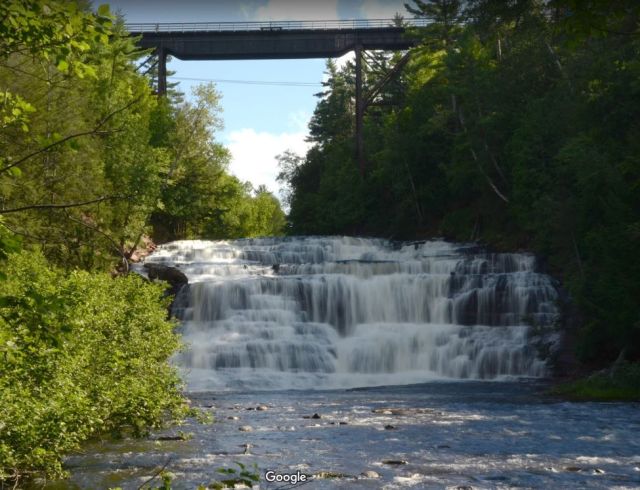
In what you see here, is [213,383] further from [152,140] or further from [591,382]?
[152,140]

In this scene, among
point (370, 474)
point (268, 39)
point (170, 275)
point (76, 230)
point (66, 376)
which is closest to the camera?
point (66, 376)

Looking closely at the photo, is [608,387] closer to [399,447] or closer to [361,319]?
[399,447]

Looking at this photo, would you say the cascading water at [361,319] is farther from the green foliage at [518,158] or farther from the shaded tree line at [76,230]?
the shaded tree line at [76,230]

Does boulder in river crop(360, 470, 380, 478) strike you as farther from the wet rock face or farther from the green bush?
the wet rock face

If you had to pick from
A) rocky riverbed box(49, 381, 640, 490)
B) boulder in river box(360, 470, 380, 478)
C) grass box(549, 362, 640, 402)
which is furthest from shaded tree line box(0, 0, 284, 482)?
grass box(549, 362, 640, 402)

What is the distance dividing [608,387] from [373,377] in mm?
10067

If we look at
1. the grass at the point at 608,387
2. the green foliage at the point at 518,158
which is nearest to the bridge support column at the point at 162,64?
the green foliage at the point at 518,158

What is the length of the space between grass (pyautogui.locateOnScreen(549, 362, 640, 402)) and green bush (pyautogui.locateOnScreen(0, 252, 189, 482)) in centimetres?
1283

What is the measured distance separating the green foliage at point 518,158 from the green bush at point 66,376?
4.27m

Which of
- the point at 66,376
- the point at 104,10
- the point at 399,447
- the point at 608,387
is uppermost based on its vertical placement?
the point at 104,10

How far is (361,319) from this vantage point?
36781 millimetres

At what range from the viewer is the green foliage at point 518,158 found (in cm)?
2627

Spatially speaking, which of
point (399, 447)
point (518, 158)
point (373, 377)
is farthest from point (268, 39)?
point (399, 447)

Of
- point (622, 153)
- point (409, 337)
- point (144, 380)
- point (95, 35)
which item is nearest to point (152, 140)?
point (409, 337)
